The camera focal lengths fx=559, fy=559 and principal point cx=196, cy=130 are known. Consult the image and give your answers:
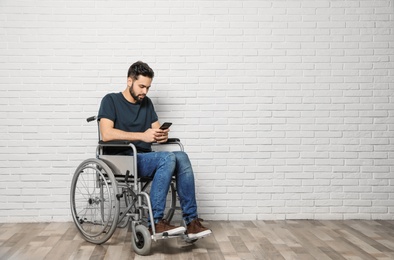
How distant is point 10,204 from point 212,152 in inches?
67.1

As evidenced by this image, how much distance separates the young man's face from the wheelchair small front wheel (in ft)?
3.05

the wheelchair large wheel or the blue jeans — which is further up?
the blue jeans

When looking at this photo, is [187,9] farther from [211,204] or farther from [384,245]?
[384,245]

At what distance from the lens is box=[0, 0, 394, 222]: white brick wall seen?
4.57 meters

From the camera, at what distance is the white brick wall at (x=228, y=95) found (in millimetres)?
4566

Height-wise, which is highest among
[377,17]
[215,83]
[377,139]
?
[377,17]

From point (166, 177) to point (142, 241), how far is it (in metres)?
0.43

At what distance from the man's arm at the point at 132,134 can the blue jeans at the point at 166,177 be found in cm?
11

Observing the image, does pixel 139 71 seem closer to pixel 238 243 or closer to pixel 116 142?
pixel 116 142

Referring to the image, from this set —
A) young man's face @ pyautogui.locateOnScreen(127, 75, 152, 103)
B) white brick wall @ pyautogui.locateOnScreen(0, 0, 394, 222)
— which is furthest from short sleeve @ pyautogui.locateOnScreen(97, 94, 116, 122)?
white brick wall @ pyautogui.locateOnScreen(0, 0, 394, 222)

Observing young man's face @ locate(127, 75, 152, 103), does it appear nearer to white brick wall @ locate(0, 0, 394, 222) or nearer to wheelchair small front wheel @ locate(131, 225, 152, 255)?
white brick wall @ locate(0, 0, 394, 222)

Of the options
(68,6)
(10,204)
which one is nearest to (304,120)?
(68,6)

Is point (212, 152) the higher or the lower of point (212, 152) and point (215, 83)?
the lower

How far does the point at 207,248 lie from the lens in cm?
364
